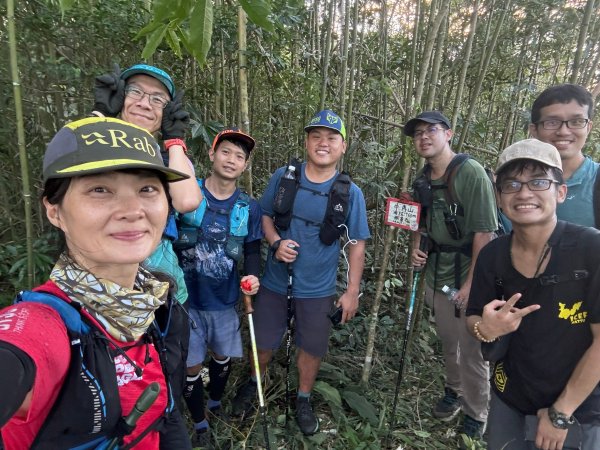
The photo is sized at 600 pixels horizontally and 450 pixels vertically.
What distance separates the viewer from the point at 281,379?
3.08 metres

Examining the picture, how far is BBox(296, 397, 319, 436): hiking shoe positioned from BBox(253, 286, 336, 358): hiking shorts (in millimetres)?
412

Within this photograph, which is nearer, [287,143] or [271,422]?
[271,422]

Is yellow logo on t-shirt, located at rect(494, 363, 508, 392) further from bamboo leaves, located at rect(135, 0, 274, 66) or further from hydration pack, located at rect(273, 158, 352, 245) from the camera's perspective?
bamboo leaves, located at rect(135, 0, 274, 66)

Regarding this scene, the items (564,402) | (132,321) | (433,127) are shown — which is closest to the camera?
(132,321)

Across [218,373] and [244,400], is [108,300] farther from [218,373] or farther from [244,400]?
[244,400]

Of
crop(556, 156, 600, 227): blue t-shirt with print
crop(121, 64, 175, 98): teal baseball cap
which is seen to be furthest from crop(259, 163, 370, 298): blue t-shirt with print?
crop(556, 156, 600, 227): blue t-shirt with print

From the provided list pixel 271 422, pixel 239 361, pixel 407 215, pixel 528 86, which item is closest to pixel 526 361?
pixel 407 215

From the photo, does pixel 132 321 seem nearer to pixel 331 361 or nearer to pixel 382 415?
pixel 382 415

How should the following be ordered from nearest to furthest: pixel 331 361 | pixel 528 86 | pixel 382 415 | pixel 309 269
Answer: pixel 309 269 → pixel 382 415 → pixel 331 361 → pixel 528 86

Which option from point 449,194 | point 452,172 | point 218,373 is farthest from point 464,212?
point 218,373

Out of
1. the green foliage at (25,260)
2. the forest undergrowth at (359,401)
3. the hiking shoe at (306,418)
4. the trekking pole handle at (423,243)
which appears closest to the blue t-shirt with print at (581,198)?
the trekking pole handle at (423,243)

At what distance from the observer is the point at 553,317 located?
148cm

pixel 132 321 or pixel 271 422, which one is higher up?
pixel 132 321

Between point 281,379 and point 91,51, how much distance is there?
3143 mm
